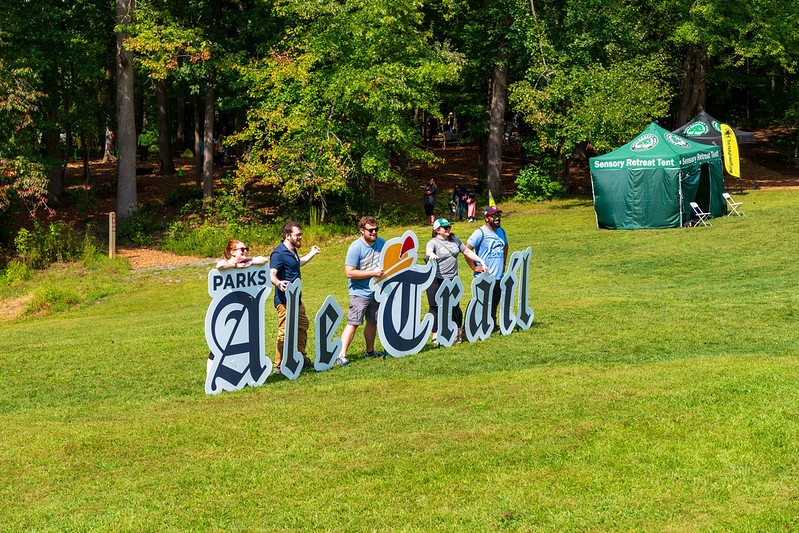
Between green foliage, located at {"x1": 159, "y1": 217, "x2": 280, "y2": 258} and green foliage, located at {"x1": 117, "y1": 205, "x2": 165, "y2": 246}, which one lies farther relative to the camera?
green foliage, located at {"x1": 117, "y1": 205, "x2": 165, "y2": 246}

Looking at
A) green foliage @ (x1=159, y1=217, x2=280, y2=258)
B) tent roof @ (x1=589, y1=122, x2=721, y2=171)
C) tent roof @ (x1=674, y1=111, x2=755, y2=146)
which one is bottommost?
green foliage @ (x1=159, y1=217, x2=280, y2=258)

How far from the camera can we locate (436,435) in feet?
21.8

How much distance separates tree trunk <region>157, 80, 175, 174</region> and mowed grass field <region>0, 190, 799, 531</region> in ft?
82.3

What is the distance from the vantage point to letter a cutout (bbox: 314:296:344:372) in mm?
9578

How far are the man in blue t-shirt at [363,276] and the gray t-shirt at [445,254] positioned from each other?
112cm

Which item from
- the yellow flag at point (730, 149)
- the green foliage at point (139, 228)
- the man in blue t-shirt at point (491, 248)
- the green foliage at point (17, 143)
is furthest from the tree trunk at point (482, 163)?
the man in blue t-shirt at point (491, 248)

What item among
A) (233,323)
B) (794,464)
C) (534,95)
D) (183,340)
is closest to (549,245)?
(534,95)

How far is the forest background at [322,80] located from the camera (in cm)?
2752

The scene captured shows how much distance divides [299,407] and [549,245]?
1756cm

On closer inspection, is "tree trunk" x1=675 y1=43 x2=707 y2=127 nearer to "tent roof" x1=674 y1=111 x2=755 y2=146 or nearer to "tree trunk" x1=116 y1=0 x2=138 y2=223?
"tent roof" x1=674 y1=111 x2=755 y2=146

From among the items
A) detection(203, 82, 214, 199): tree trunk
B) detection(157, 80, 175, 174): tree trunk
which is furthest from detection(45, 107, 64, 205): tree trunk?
detection(203, 82, 214, 199): tree trunk

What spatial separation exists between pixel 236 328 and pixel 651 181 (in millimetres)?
20142

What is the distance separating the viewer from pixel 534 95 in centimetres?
3247

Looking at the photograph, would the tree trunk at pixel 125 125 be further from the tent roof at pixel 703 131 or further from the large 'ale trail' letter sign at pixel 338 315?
the large 'ale trail' letter sign at pixel 338 315
